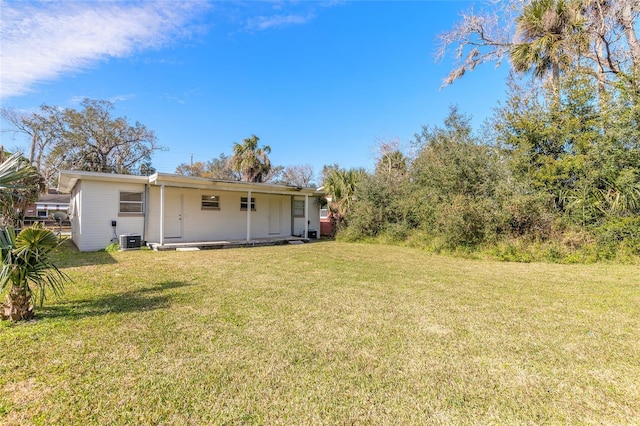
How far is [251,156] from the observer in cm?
2072

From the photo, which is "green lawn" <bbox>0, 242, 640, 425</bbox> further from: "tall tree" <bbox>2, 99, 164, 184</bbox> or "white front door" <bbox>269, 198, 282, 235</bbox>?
"tall tree" <bbox>2, 99, 164, 184</bbox>

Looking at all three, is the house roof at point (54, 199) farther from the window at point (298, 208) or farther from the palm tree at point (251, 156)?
the window at point (298, 208)

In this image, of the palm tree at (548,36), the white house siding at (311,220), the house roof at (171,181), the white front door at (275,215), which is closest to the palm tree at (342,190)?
the white house siding at (311,220)

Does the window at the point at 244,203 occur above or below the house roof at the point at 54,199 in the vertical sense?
below

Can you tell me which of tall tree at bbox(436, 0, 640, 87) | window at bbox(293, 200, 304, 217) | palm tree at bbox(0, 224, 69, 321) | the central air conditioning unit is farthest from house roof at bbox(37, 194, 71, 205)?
tall tree at bbox(436, 0, 640, 87)

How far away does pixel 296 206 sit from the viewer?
15367 mm

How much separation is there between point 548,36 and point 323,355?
1330 centimetres

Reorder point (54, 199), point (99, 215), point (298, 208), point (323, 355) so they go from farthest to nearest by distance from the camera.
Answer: point (54, 199) < point (298, 208) < point (99, 215) < point (323, 355)

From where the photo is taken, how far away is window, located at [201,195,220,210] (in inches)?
488

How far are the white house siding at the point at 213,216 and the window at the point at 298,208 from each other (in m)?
0.62

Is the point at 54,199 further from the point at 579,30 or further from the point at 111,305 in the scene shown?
the point at 579,30

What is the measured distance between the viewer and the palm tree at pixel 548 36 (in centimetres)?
995

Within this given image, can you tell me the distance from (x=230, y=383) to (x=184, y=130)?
25219 mm

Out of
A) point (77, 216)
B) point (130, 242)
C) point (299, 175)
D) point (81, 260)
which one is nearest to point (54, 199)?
point (77, 216)
